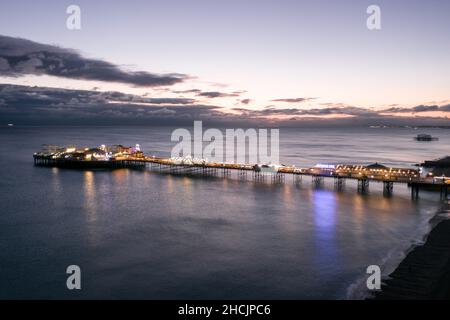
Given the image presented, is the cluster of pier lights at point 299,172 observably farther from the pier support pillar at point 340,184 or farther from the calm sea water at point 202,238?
the calm sea water at point 202,238

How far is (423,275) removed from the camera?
2934 centimetres

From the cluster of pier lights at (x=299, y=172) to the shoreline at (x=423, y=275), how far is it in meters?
27.5

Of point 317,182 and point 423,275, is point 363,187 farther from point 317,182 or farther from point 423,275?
point 423,275

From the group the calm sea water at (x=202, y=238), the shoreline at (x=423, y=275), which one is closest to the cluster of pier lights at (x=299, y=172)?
the calm sea water at (x=202, y=238)

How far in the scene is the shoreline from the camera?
2623cm

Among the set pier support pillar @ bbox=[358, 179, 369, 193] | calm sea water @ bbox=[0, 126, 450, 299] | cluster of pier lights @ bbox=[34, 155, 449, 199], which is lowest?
calm sea water @ bbox=[0, 126, 450, 299]

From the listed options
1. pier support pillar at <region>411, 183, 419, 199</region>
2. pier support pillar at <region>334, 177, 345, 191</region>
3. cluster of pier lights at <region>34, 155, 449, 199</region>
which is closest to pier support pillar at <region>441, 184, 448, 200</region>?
cluster of pier lights at <region>34, 155, 449, 199</region>

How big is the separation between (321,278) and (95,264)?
65.3 feet

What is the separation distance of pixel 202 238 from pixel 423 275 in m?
22.0

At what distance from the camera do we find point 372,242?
1593 inches

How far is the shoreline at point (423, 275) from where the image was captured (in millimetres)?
26234

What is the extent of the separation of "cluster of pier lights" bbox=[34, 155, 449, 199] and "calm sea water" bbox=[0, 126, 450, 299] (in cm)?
274

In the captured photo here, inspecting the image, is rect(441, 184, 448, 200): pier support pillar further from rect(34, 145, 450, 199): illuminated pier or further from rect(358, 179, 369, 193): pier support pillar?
rect(358, 179, 369, 193): pier support pillar

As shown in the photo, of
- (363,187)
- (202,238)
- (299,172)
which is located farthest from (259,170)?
(202,238)
